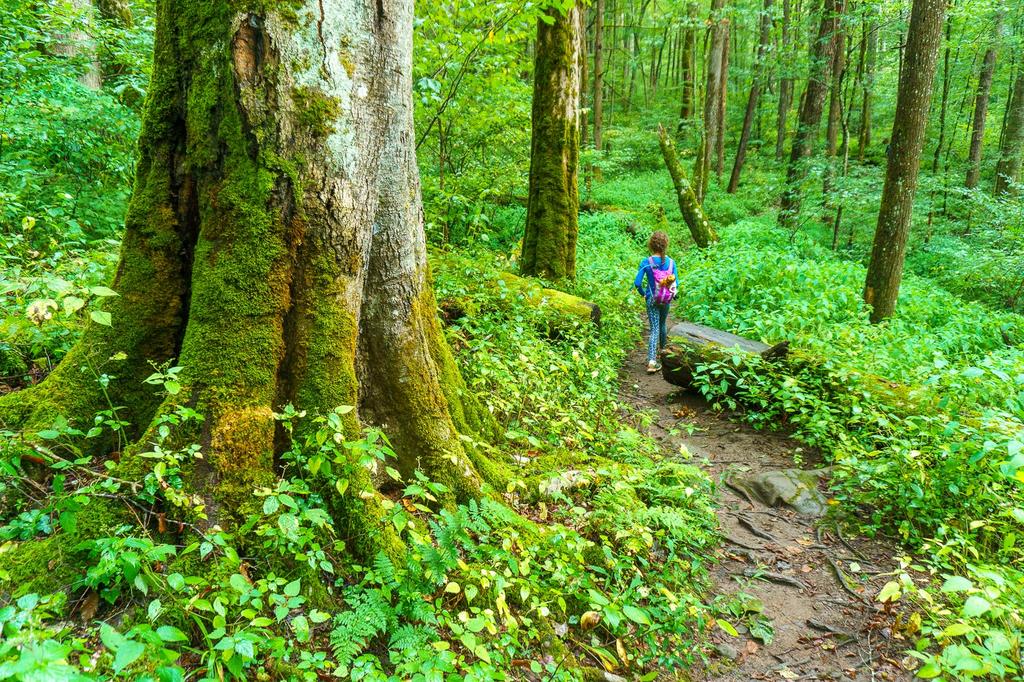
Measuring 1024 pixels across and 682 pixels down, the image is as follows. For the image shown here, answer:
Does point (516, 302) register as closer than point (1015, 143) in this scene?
Yes

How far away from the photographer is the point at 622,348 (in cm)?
899

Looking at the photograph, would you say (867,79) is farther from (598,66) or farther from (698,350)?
(698,350)

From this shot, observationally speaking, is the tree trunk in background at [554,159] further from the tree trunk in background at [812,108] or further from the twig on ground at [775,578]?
the tree trunk in background at [812,108]

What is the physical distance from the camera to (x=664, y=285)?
8.03 m

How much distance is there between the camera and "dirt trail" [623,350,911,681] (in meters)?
3.46

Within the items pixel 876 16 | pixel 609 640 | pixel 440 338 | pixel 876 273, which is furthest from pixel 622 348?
pixel 876 16

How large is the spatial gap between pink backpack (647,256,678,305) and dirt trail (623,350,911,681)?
2.51 m

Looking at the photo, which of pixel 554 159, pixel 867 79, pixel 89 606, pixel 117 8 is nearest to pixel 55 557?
pixel 89 606

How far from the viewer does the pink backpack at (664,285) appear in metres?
8.02

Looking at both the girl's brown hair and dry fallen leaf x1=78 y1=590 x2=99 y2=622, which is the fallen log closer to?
the girl's brown hair

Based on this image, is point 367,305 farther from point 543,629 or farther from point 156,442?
point 543,629

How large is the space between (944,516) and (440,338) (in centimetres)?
426

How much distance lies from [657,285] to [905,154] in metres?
4.98

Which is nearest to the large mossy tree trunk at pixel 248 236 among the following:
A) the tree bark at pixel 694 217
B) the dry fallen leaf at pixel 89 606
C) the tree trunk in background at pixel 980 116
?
the dry fallen leaf at pixel 89 606
